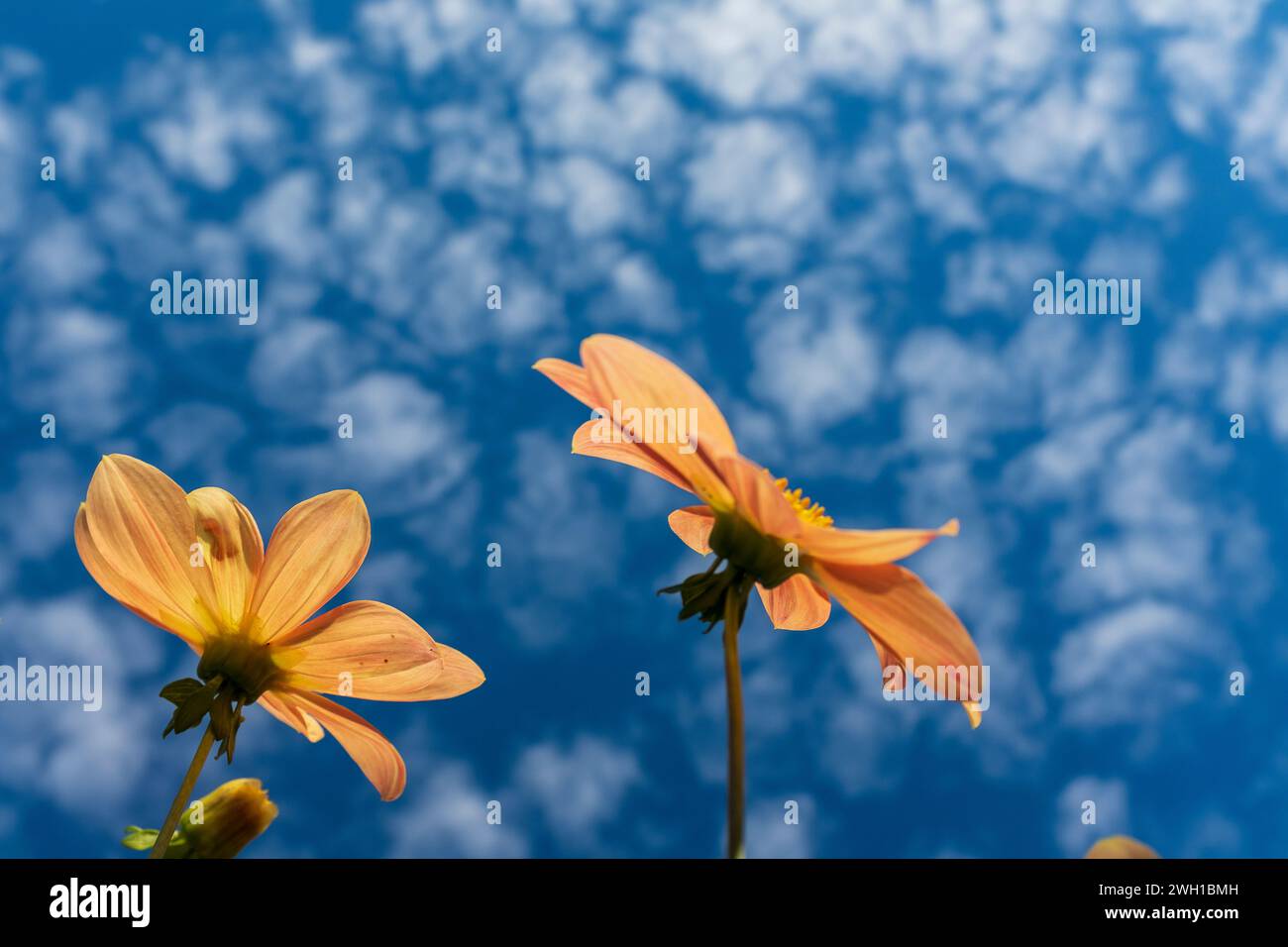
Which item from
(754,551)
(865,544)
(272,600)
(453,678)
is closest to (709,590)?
(754,551)

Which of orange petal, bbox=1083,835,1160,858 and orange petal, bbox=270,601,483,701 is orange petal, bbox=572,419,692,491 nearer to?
orange petal, bbox=270,601,483,701

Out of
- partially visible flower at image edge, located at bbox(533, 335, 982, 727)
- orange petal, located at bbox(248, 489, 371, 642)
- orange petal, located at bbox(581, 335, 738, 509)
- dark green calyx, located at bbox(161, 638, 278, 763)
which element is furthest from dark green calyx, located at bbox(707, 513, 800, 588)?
dark green calyx, located at bbox(161, 638, 278, 763)

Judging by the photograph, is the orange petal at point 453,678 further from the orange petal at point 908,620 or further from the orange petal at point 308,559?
the orange petal at point 908,620

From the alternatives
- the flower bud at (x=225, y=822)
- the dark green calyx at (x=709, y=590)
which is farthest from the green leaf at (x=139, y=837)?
the dark green calyx at (x=709, y=590)
